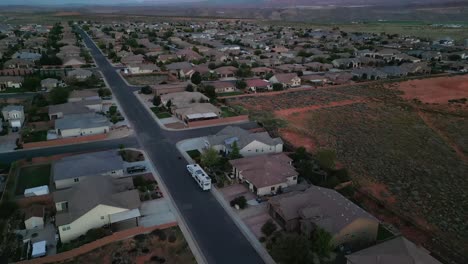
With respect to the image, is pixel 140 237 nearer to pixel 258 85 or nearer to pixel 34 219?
pixel 34 219

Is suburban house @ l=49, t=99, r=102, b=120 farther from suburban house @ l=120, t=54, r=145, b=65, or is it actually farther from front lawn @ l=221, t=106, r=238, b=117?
suburban house @ l=120, t=54, r=145, b=65

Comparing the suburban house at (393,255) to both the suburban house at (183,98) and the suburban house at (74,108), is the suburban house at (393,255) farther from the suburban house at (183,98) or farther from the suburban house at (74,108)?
the suburban house at (74,108)

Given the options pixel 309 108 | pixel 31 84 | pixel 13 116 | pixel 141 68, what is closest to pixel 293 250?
pixel 309 108

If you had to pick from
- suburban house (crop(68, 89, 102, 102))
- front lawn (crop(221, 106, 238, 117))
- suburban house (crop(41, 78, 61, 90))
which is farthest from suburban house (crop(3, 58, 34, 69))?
front lawn (crop(221, 106, 238, 117))

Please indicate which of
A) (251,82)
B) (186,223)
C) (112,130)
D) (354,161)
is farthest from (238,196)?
(251,82)

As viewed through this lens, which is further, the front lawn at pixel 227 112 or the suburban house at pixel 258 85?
the suburban house at pixel 258 85

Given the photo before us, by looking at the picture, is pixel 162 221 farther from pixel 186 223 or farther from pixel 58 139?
pixel 58 139

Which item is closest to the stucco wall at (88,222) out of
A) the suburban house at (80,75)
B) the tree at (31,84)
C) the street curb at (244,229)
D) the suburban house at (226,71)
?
the street curb at (244,229)
